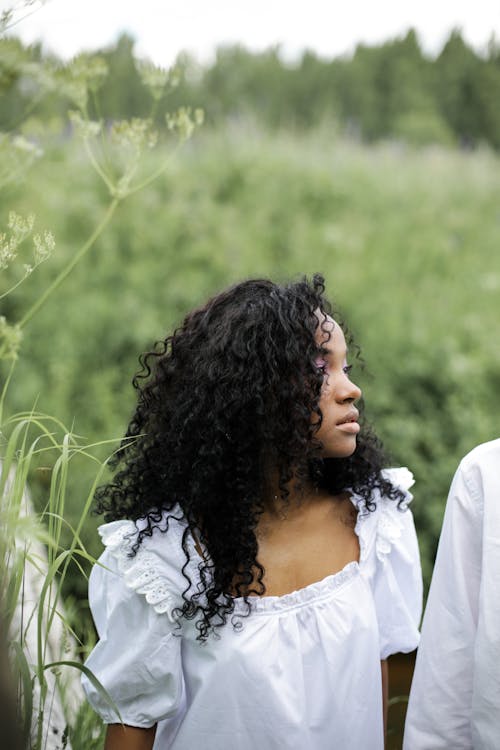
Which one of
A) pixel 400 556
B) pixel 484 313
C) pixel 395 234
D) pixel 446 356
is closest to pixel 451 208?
pixel 395 234

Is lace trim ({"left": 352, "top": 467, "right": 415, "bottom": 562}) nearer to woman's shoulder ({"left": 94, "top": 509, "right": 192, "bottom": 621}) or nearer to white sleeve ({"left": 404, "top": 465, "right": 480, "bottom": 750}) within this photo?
white sleeve ({"left": 404, "top": 465, "right": 480, "bottom": 750})

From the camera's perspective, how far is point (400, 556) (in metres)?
1.81

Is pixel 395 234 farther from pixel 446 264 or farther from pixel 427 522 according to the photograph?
pixel 427 522

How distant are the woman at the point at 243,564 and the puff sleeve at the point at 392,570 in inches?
0.7

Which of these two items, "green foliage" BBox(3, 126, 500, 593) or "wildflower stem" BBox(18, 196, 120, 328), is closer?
"wildflower stem" BBox(18, 196, 120, 328)

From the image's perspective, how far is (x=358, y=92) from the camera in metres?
8.27

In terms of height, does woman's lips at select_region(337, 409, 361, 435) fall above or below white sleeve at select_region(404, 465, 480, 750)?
above

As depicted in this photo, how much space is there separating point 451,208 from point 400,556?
5.71 meters

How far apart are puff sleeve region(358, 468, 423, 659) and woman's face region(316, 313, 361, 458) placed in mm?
197

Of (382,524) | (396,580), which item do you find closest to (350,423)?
(382,524)

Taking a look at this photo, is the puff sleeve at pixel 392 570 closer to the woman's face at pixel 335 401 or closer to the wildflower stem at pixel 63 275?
the woman's face at pixel 335 401

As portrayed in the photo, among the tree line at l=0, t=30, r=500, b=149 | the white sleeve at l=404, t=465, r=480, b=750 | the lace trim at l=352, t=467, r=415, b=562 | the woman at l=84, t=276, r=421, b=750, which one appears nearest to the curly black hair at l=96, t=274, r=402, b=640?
the woman at l=84, t=276, r=421, b=750

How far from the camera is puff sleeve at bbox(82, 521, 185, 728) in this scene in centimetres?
157

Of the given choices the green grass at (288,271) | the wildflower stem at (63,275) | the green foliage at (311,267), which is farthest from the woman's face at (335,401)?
the green foliage at (311,267)
